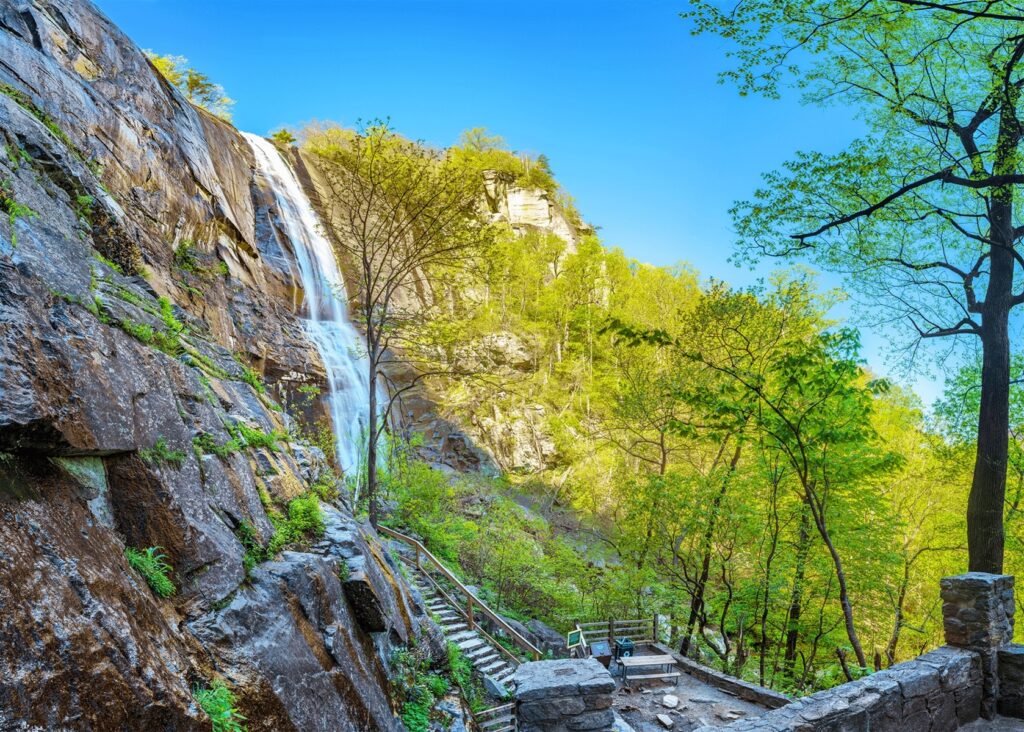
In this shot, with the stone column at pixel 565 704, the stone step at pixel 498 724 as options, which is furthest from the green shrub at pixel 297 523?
the stone step at pixel 498 724

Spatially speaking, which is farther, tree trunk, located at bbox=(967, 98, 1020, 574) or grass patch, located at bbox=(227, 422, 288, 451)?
tree trunk, located at bbox=(967, 98, 1020, 574)

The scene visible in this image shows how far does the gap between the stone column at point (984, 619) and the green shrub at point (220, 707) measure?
20.9 feet

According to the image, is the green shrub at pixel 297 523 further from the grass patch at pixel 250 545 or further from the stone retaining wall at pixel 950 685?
the stone retaining wall at pixel 950 685

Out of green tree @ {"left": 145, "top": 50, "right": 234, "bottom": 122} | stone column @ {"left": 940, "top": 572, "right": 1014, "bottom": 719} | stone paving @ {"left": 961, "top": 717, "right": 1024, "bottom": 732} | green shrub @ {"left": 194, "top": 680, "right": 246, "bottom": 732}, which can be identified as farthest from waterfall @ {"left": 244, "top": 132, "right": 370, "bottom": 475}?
stone paving @ {"left": 961, "top": 717, "right": 1024, "bottom": 732}

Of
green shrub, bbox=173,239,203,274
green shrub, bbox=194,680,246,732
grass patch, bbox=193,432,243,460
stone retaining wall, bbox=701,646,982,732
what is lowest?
stone retaining wall, bbox=701,646,982,732

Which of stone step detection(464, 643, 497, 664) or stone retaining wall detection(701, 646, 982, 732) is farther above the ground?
stone retaining wall detection(701, 646, 982, 732)

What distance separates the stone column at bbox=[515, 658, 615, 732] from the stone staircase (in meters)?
6.41

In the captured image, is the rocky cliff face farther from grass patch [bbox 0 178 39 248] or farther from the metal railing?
the metal railing

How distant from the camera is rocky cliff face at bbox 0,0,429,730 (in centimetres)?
275

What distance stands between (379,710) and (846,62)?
11176 mm

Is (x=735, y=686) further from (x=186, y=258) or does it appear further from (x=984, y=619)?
(x=186, y=258)

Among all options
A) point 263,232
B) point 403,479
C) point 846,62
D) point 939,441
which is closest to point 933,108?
point 846,62

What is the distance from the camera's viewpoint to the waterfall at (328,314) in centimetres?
1891

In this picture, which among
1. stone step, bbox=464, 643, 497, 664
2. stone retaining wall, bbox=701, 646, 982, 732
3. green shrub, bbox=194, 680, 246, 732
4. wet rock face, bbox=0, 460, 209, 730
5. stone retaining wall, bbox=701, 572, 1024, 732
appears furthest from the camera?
stone step, bbox=464, 643, 497, 664
